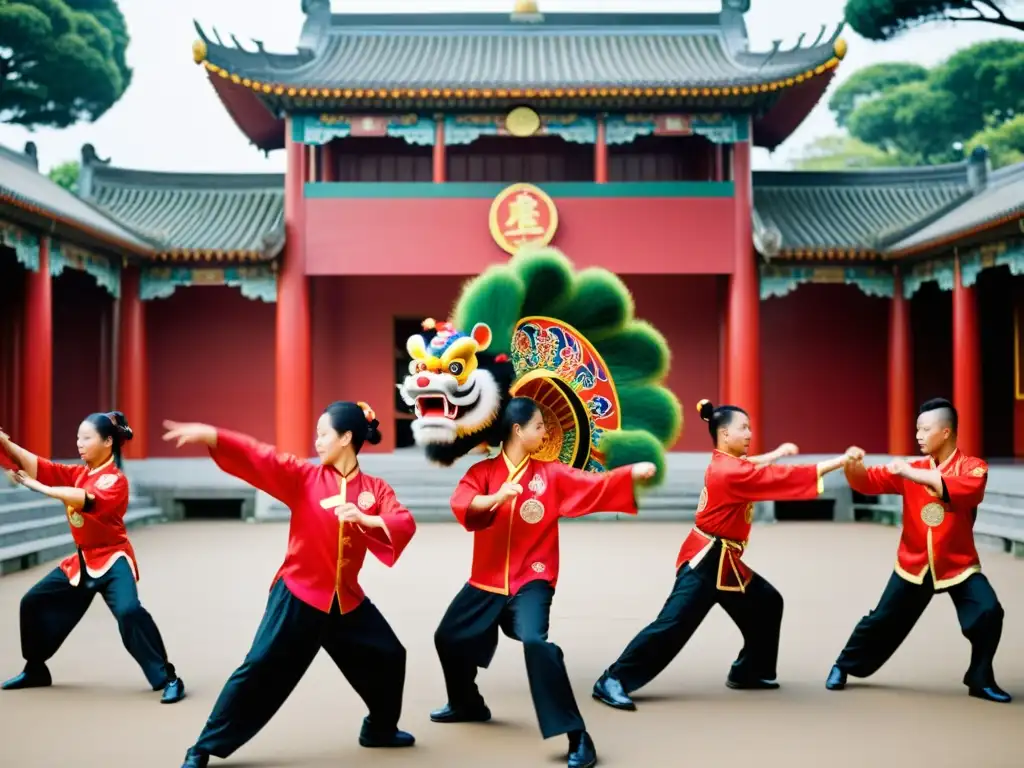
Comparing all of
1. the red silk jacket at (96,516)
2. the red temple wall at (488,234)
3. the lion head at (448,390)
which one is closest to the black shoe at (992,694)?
the lion head at (448,390)

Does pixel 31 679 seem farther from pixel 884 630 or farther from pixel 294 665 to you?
pixel 884 630

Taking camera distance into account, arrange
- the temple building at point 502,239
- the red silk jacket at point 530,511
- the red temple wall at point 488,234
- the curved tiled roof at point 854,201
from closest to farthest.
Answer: the red silk jacket at point 530,511 < the temple building at point 502,239 < the red temple wall at point 488,234 < the curved tiled roof at point 854,201

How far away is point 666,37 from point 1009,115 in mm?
16659

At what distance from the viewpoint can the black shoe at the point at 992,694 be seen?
13.4ft

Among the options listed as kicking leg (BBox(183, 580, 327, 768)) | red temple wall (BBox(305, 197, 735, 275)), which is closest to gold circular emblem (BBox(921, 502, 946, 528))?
kicking leg (BBox(183, 580, 327, 768))

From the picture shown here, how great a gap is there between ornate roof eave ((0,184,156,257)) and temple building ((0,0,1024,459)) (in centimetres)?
6

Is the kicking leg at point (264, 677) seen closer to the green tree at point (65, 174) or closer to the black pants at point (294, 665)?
the black pants at point (294, 665)

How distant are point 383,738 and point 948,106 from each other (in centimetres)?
2820

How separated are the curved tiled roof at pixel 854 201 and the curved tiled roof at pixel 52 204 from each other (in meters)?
7.78

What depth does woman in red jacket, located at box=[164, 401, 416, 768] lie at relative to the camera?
3.23 m

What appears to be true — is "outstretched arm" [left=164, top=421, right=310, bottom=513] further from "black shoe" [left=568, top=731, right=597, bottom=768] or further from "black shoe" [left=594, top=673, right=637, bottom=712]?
"black shoe" [left=594, top=673, right=637, bottom=712]

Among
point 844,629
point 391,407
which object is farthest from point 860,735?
point 391,407

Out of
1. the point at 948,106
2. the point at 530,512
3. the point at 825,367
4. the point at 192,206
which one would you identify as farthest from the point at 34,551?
the point at 948,106

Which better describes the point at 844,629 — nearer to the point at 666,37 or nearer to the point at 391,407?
the point at 391,407
